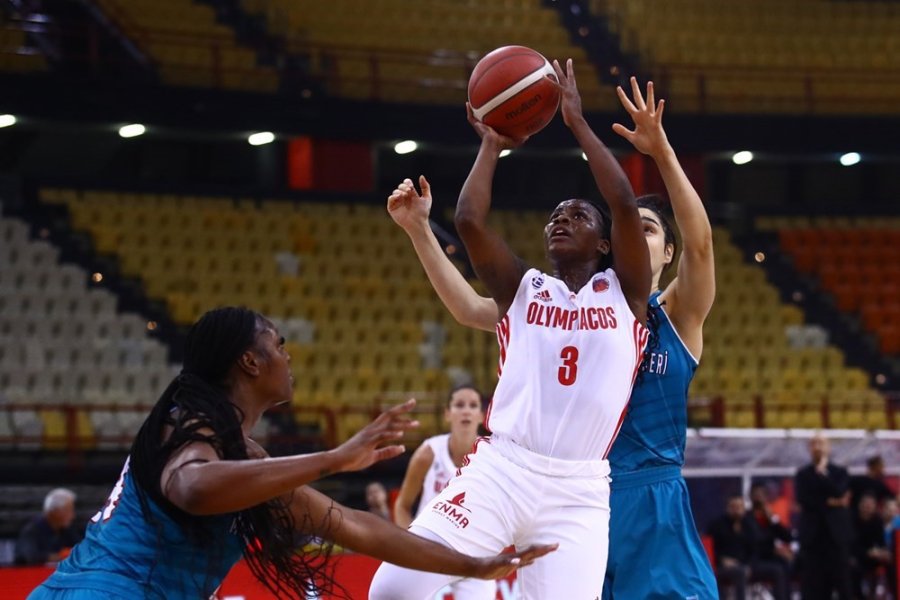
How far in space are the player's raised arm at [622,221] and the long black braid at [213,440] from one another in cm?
145

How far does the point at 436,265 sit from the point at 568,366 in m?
0.88

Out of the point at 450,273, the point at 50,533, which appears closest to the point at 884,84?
the point at 50,533

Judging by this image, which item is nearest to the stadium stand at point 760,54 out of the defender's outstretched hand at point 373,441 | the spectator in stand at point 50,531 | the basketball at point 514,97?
the spectator in stand at point 50,531

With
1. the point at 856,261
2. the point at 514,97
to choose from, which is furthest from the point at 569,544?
the point at 856,261

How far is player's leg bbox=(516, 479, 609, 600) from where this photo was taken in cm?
451

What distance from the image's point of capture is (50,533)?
10711mm

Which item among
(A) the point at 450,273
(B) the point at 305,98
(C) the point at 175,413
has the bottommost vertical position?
(C) the point at 175,413

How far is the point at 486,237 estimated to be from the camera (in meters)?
4.79

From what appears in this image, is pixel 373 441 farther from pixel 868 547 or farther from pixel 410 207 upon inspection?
pixel 868 547

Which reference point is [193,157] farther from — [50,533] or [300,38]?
[50,533]

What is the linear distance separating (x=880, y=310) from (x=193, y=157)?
36.2ft

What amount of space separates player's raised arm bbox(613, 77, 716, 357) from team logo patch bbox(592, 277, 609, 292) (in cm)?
39

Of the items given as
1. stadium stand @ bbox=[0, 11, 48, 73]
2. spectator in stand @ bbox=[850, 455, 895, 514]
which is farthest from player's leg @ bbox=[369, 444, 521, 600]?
stadium stand @ bbox=[0, 11, 48, 73]

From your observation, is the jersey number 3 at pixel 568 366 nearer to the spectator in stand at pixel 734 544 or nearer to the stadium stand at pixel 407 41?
the spectator in stand at pixel 734 544
